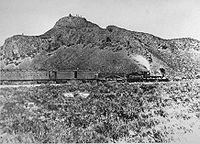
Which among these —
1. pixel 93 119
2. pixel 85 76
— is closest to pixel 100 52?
pixel 85 76

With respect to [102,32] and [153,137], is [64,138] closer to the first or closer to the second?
[153,137]

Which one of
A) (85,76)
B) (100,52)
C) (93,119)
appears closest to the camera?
(93,119)

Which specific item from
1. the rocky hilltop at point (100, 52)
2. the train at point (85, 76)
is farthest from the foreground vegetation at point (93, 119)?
the rocky hilltop at point (100, 52)

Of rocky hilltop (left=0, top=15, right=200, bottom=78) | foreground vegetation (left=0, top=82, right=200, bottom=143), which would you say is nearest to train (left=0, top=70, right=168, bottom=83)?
rocky hilltop (left=0, top=15, right=200, bottom=78)

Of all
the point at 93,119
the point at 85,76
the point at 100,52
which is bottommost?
the point at 93,119

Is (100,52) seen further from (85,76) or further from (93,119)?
(93,119)

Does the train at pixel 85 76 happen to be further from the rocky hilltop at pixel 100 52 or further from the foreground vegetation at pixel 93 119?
the foreground vegetation at pixel 93 119
